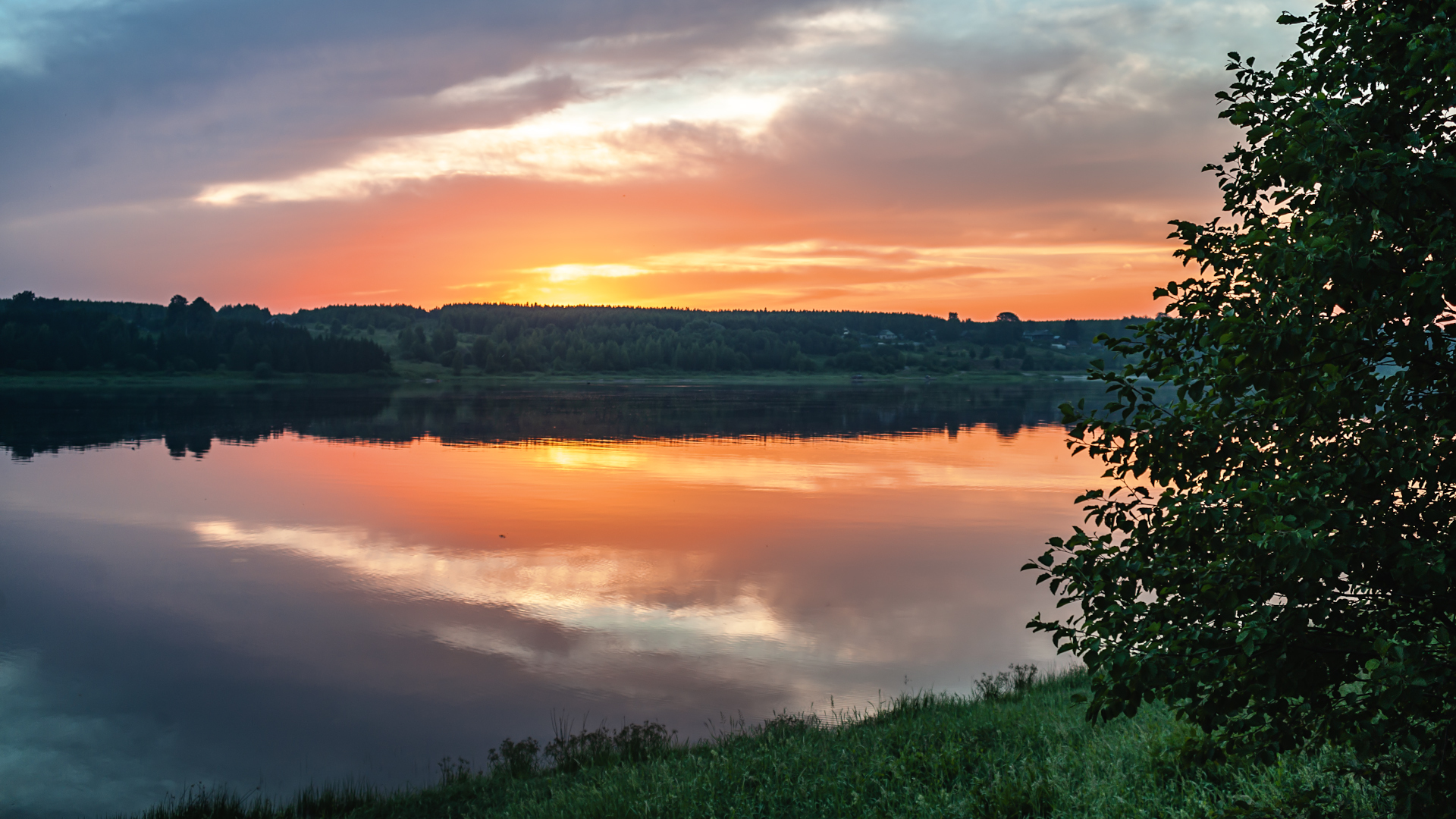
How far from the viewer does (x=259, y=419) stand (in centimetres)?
9894

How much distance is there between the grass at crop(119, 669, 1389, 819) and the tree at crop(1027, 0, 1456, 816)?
1.64 meters

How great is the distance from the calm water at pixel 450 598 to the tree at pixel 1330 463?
13746mm

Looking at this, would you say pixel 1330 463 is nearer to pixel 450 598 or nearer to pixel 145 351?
pixel 450 598

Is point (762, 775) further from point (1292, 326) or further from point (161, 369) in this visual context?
point (161, 369)

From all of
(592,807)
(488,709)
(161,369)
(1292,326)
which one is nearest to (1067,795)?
(592,807)

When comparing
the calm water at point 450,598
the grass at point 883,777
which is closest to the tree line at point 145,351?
the calm water at point 450,598

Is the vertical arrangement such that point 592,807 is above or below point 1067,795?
below

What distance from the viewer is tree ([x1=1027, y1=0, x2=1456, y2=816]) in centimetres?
589

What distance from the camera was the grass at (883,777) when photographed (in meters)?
10.7

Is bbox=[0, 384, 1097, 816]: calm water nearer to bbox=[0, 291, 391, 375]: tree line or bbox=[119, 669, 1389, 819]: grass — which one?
bbox=[119, 669, 1389, 819]: grass

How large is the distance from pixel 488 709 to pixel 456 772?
3.42 meters

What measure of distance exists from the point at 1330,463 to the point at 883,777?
8445 mm

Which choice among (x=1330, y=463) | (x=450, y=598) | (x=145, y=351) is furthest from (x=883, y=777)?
(x=145, y=351)

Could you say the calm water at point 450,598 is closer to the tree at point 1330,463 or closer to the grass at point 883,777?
the grass at point 883,777
